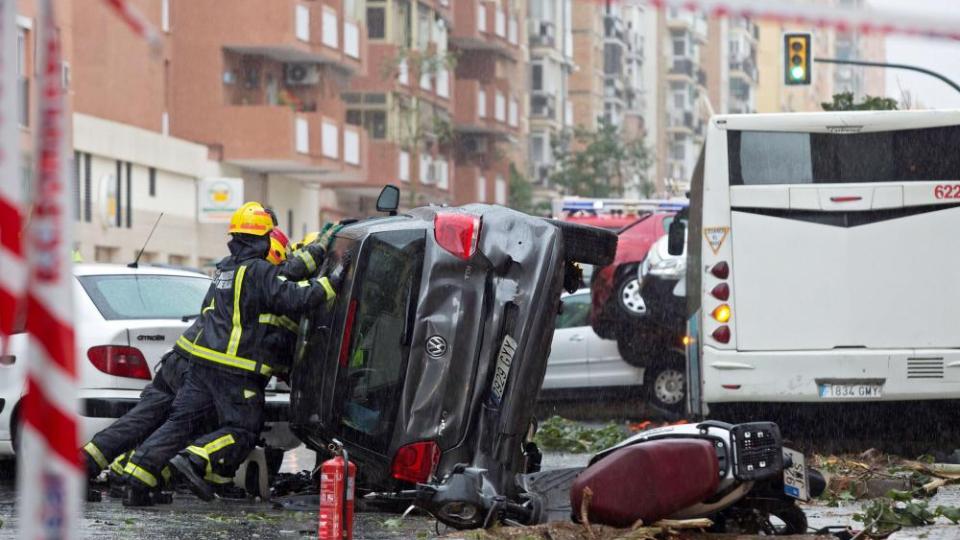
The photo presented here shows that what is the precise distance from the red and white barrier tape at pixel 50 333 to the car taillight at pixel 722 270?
11.5 m

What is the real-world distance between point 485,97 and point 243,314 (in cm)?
6048

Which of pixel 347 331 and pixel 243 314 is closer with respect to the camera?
pixel 347 331

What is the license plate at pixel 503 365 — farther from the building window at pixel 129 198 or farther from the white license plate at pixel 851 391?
the building window at pixel 129 198

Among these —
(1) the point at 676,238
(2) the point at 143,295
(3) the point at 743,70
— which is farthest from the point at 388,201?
(3) the point at 743,70

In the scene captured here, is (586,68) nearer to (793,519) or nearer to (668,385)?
(668,385)

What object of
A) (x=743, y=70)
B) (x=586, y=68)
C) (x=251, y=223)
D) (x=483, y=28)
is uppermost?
(x=743, y=70)

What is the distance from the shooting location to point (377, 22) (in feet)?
202

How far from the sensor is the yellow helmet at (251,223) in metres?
11.4

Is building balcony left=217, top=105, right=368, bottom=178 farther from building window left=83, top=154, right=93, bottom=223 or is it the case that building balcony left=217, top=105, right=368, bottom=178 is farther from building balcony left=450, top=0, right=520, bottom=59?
building balcony left=450, top=0, right=520, bottom=59

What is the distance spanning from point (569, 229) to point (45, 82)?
6156 mm

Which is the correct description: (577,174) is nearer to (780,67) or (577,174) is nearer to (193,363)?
(193,363)

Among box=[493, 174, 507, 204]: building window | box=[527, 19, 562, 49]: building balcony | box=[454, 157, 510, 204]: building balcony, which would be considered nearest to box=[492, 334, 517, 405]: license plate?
box=[454, 157, 510, 204]: building balcony

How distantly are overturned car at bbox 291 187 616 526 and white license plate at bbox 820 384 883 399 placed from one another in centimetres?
521

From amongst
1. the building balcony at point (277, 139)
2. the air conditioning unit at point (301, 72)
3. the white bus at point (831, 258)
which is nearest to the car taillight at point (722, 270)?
A: the white bus at point (831, 258)
